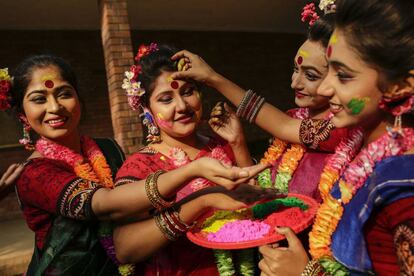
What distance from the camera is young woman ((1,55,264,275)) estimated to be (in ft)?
5.81

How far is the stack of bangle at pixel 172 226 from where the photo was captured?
183 cm

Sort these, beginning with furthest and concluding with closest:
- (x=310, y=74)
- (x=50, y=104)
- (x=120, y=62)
Result: (x=120, y=62) < (x=50, y=104) < (x=310, y=74)

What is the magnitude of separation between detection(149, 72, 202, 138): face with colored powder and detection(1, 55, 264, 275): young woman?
1.70 feet

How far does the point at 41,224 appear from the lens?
2.21 metres

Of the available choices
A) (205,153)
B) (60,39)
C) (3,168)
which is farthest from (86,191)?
(60,39)

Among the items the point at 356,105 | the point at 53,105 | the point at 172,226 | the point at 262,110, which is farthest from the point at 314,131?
the point at 53,105

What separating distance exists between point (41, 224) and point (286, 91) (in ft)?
30.4

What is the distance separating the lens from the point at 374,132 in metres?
1.48

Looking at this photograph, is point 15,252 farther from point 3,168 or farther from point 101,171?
point 101,171

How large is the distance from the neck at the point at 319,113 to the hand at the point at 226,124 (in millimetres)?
436

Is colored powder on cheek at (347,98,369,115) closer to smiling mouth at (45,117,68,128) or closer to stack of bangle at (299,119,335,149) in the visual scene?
stack of bangle at (299,119,335,149)

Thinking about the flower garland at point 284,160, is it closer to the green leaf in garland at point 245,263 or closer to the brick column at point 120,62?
the green leaf in garland at point 245,263

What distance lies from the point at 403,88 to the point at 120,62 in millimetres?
4882

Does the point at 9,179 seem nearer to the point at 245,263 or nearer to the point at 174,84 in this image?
the point at 174,84
